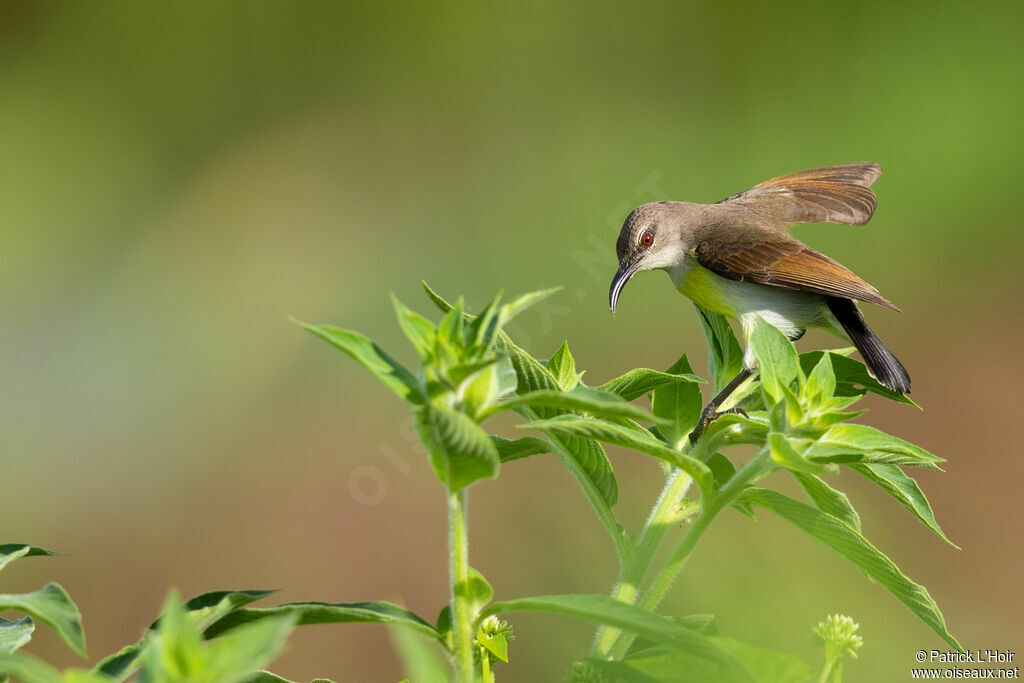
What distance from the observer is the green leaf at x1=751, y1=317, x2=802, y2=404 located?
0.82m

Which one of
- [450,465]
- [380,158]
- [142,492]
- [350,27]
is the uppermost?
[350,27]

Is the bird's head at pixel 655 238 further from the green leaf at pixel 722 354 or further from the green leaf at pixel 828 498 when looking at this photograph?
the green leaf at pixel 828 498

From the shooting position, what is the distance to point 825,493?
0.92m

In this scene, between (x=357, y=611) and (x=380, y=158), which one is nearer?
(x=357, y=611)

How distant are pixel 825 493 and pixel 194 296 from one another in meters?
5.76

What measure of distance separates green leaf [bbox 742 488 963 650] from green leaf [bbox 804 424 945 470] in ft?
0.24

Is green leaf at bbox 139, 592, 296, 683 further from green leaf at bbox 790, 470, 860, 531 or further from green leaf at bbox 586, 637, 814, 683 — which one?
green leaf at bbox 790, 470, 860, 531

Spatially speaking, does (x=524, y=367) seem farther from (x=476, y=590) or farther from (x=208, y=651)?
(x=208, y=651)

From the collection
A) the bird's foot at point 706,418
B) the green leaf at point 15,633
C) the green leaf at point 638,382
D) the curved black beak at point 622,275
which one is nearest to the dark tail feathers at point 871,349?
the bird's foot at point 706,418

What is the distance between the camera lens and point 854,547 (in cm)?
90

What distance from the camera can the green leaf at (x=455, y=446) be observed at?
603mm

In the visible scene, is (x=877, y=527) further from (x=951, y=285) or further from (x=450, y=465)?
(x=450, y=465)

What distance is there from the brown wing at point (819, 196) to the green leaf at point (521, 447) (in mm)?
1318

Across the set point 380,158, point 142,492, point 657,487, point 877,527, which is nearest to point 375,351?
point 657,487
